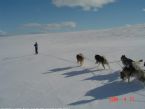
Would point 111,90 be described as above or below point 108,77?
below

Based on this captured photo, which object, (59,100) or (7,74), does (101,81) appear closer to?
(59,100)

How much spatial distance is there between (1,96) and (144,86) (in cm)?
614

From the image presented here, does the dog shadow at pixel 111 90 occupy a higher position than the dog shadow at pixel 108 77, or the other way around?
the dog shadow at pixel 108 77

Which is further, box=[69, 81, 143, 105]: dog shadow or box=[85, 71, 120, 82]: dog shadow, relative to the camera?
box=[85, 71, 120, 82]: dog shadow

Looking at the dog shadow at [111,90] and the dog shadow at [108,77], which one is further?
the dog shadow at [108,77]

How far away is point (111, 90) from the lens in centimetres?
1040

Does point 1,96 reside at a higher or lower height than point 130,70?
lower

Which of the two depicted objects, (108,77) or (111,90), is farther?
(108,77)

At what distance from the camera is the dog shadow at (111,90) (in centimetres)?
964

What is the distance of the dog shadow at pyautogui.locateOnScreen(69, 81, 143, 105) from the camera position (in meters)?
9.64

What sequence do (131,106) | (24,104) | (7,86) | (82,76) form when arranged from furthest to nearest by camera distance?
1. (82,76)
2. (7,86)
3. (24,104)
4. (131,106)

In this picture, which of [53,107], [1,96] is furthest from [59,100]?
[1,96]

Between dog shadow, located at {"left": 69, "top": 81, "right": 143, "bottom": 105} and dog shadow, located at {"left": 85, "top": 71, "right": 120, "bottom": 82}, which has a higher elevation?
dog shadow, located at {"left": 85, "top": 71, "right": 120, "bottom": 82}

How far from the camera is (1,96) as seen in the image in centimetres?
1055
